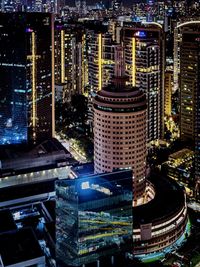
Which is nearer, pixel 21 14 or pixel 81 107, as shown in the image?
pixel 21 14

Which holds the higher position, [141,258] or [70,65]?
[70,65]

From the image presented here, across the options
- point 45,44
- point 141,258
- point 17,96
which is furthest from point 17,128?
point 141,258

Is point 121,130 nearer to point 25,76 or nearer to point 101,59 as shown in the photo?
point 25,76

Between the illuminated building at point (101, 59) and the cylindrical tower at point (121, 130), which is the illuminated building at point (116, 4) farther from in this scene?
the cylindrical tower at point (121, 130)

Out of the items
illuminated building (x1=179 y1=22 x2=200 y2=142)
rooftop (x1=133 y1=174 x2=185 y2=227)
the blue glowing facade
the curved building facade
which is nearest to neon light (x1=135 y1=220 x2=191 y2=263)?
the curved building facade

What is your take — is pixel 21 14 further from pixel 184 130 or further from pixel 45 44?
pixel 184 130

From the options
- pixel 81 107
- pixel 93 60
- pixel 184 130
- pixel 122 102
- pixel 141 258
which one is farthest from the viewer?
pixel 81 107

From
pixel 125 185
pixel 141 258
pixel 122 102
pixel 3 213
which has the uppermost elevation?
pixel 122 102

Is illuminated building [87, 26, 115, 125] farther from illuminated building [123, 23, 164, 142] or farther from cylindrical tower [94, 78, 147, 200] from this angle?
cylindrical tower [94, 78, 147, 200]
